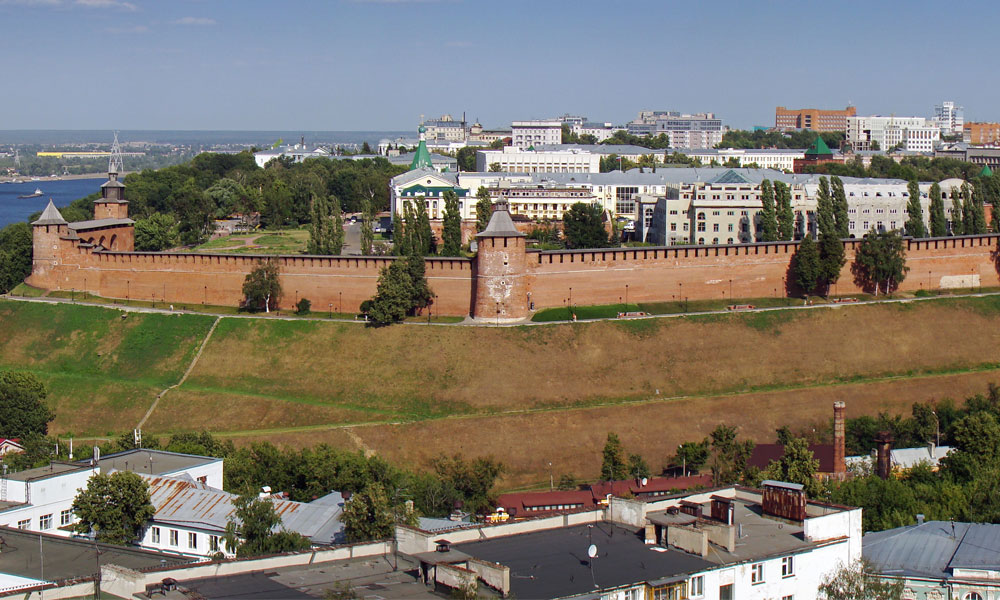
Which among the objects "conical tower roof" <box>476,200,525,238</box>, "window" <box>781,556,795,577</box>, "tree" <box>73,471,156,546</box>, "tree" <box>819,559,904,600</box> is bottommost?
"tree" <box>73,471,156,546</box>

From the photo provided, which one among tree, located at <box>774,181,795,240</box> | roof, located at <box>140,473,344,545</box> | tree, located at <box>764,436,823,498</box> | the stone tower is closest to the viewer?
roof, located at <box>140,473,344,545</box>

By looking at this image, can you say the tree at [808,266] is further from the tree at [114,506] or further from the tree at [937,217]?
the tree at [114,506]

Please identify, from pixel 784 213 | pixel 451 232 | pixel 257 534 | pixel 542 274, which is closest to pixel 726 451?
pixel 542 274

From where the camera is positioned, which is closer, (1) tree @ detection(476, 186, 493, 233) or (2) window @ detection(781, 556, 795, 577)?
(2) window @ detection(781, 556, 795, 577)

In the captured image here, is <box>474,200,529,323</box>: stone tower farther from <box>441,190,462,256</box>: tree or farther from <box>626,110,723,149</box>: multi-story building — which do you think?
<box>626,110,723,149</box>: multi-story building

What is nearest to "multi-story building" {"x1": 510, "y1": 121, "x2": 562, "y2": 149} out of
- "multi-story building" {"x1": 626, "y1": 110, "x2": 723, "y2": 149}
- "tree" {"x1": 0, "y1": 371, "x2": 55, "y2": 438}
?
"multi-story building" {"x1": 626, "y1": 110, "x2": 723, "y2": 149}

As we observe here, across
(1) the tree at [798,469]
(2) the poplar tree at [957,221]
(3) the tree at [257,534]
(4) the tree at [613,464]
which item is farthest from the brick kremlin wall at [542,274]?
(3) the tree at [257,534]

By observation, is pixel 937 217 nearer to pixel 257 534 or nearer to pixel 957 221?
pixel 957 221
